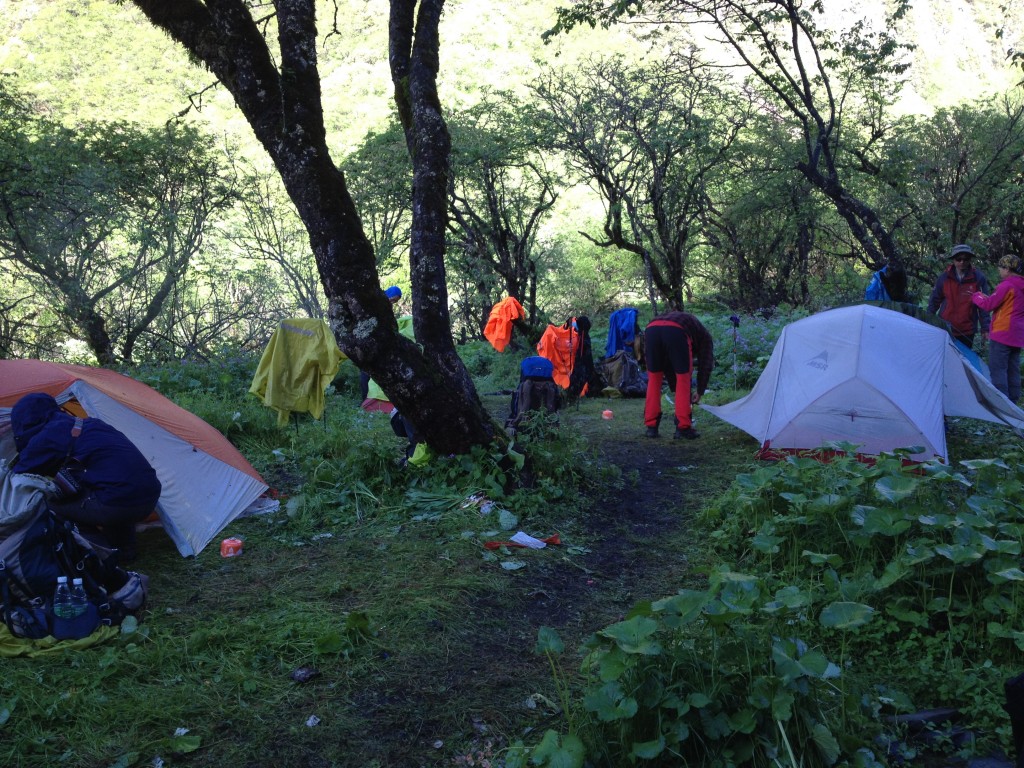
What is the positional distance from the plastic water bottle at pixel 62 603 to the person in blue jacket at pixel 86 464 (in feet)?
2.64

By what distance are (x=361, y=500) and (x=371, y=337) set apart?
1.19 m

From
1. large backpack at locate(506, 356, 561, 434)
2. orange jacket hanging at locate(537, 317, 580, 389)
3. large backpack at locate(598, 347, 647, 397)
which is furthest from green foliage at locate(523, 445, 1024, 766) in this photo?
large backpack at locate(598, 347, 647, 397)

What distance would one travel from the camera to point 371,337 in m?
5.20

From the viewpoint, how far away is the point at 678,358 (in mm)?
7527

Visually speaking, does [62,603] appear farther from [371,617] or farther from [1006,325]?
[1006,325]

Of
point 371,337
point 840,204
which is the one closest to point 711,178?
point 840,204

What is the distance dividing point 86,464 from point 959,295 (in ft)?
26.2

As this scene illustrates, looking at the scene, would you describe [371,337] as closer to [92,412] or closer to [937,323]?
[92,412]

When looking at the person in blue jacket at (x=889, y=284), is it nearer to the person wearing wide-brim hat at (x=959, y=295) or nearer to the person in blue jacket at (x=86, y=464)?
the person wearing wide-brim hat at (x=959, y=295)

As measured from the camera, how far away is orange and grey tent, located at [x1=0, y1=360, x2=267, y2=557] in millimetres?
4930

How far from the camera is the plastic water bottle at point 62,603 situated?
3.45m

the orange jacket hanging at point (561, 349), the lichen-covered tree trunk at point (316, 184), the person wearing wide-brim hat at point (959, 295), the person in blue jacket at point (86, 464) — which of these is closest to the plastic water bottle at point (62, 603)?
the person in blue jacket at point (86, 464)

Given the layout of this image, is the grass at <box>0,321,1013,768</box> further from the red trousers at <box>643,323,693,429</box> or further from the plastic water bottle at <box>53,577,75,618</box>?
the red trousers at <box>643,323,693,429</box>

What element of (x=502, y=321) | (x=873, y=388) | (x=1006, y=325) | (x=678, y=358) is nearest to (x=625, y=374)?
(x=502, y=321)
